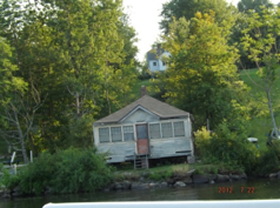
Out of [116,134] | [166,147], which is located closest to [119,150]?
[116,134]

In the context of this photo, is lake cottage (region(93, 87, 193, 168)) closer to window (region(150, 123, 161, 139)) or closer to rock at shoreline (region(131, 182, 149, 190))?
A: window (region(150, 123, 161, 139))

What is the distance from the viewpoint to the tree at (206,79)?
123ft

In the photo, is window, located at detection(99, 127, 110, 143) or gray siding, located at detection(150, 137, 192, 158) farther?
window, located at detection(99, 127, 110, 143)

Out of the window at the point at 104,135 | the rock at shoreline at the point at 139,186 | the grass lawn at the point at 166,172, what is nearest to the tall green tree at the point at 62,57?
the window at the point at 104,135

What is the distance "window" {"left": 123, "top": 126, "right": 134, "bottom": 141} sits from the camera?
3328 cm

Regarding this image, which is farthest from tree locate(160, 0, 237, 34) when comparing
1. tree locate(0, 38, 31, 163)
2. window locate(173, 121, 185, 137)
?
tree locate(0, 38, 31, 163)

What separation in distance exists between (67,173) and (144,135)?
7.34 m

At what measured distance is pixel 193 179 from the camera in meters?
27.6

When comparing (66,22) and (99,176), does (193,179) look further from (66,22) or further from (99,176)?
(66,22)

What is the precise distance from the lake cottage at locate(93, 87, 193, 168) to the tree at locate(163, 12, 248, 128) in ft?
16.8

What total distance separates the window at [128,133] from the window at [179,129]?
10.1 feet

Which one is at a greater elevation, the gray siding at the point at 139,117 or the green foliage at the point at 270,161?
the gray siding at the point at 139,117

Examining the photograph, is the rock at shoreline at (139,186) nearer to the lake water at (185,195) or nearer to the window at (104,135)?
the lake water at (185,195)

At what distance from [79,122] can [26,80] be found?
924 centimetres
